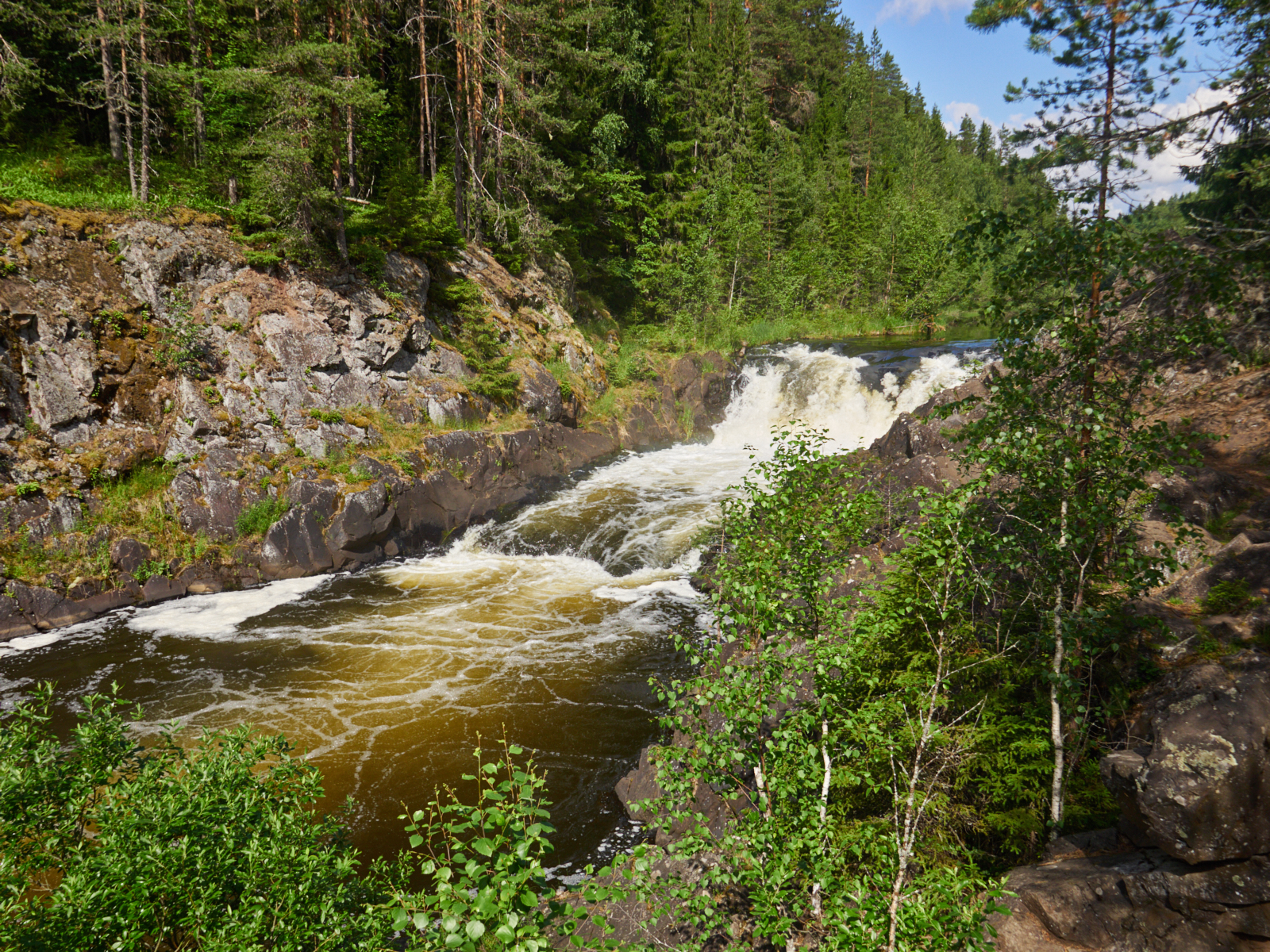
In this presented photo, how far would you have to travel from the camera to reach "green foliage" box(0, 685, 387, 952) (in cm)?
311

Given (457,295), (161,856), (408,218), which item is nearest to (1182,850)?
(161,856)

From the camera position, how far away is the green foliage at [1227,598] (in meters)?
5.32

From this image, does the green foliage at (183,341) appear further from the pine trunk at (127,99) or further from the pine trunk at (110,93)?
the pine trunk at (110,93)

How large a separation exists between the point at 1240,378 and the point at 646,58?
3201 centimetres

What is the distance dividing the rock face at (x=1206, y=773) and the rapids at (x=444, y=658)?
3984 mm

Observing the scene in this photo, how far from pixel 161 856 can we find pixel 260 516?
12261 millimetres

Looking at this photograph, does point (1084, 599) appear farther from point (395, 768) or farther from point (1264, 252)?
point (395, 768)

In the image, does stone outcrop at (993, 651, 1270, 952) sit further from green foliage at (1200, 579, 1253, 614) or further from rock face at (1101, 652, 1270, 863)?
green foliage at (1200, 579, 1253, 614)

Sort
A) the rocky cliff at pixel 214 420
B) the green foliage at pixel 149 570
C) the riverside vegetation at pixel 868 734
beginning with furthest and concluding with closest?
the green foliage at pixel 149 570 < the rocky cliff at pixel 214 420 < the riverside vegetation at pixel 868 734

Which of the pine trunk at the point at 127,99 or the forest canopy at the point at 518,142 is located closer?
the pine trunk at the point at 127,99

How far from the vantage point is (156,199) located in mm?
16688

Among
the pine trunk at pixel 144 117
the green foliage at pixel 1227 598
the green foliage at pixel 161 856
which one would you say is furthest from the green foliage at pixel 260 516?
the green foliage at pixel 1227 598

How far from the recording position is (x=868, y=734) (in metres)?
4.22

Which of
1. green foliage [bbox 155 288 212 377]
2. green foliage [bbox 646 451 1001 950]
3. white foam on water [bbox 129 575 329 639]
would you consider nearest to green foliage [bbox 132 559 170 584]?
white foam on water [bbox 129 575 329 639]
